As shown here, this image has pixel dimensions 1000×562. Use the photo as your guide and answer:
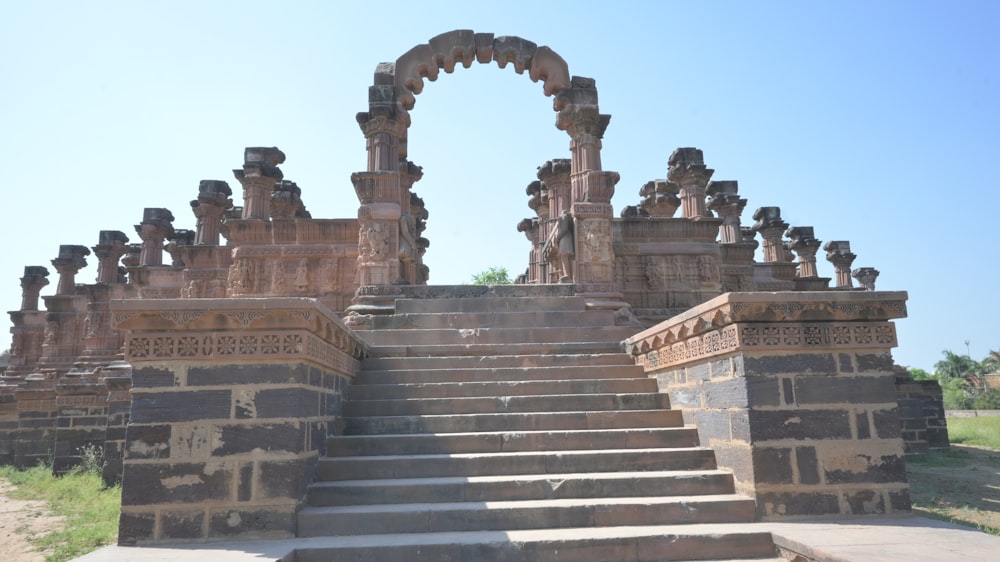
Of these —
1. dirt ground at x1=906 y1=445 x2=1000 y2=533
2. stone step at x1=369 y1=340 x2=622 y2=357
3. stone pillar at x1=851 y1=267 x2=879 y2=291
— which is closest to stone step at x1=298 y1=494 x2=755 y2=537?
dirt ground at x1=906 y1=445 x2=1000 y2=533

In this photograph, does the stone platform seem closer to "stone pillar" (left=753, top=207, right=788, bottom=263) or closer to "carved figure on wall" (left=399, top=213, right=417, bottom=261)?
"carved figure on wall" (left=399, top=213, right=417, bottom=261)

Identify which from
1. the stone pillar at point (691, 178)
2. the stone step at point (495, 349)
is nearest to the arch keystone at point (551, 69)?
the stone pillar at point (691, 178)

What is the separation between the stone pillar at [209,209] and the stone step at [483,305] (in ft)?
31.1

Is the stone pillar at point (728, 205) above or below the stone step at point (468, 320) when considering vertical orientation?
above

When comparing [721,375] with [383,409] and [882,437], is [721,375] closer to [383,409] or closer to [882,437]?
[882,437]

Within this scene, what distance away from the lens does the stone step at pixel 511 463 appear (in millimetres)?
5016

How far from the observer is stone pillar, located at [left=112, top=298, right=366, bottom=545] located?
416 centimetres

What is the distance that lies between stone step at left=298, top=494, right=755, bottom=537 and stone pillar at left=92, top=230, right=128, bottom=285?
1815 centimetres

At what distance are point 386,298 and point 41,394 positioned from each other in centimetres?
1155

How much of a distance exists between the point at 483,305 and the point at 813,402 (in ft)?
17.9

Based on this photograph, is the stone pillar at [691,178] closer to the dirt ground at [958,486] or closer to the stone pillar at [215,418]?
the dirt ground at [958,486]

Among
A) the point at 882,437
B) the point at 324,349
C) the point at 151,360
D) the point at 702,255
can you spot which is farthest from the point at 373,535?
the point at 702,255

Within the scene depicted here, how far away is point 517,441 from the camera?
5.46 metres

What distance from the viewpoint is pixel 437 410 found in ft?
19.9
